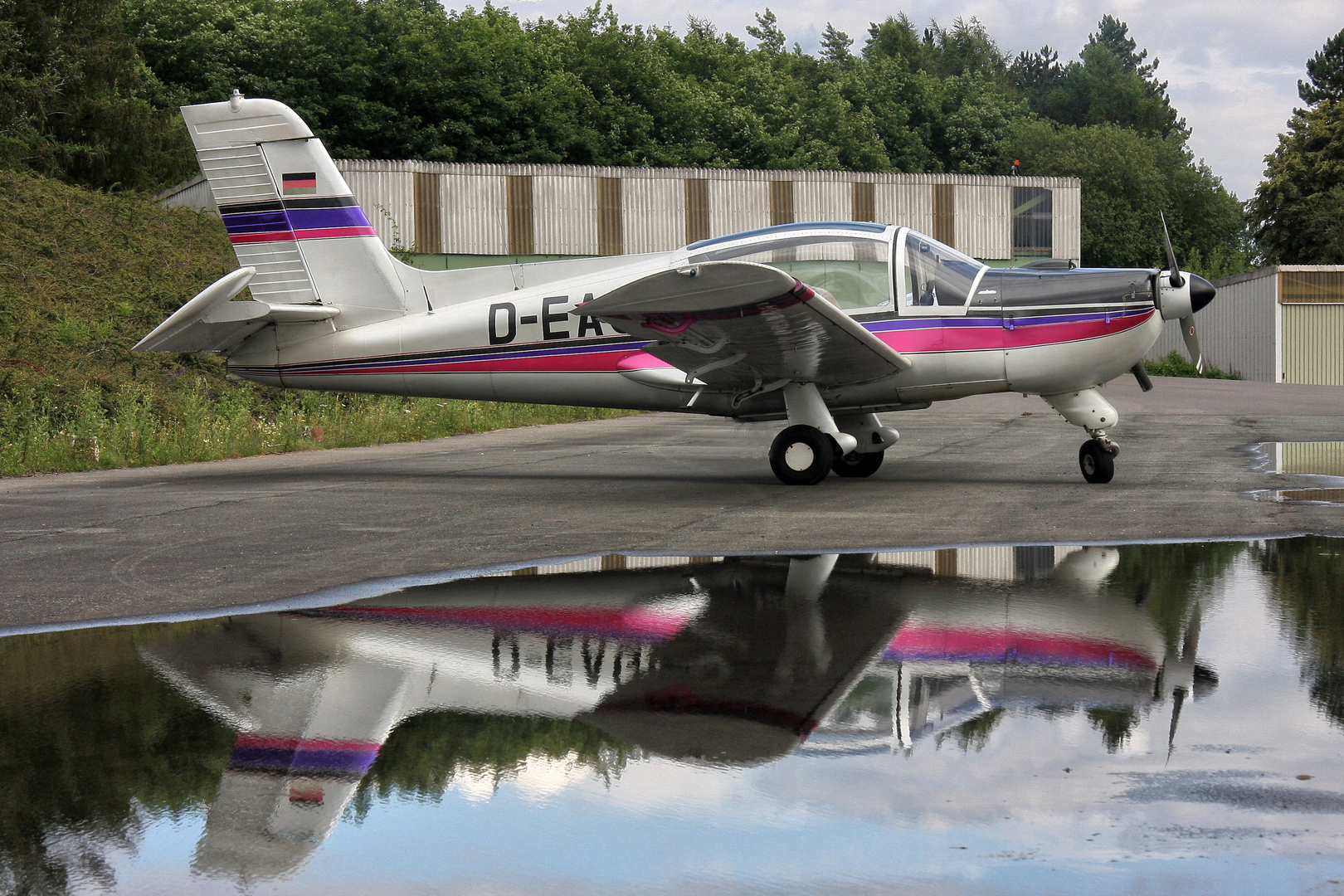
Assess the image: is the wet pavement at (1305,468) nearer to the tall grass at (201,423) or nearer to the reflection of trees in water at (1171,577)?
the reflection of trees in water at (1171,577)

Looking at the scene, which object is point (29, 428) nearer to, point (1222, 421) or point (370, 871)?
point (370, 871)

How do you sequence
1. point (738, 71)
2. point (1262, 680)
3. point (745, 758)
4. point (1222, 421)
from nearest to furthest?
1. point (745, 758)
2. point (1262, 680)
3. point (1222, 421)
4. point (738, 71)

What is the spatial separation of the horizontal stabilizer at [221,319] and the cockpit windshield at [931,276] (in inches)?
229

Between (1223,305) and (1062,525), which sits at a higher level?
(1223,305)

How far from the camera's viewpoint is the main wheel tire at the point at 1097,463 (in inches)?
412

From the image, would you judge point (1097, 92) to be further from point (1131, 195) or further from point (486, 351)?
point (486, 351)

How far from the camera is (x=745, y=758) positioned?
3.49 metres

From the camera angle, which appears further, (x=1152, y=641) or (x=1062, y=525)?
(x=1062, y=525)

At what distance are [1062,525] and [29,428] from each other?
12.3m

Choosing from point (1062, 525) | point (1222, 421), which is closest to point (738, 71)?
point (1222, 421)

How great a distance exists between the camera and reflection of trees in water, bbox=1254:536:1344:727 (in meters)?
4.16

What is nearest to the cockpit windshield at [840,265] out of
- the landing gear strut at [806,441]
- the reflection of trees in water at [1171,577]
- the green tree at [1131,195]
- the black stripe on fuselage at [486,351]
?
the landing gear strut at [806,441]

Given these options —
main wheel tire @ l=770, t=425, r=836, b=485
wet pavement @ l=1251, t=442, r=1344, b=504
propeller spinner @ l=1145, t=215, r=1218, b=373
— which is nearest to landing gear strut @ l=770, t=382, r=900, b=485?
main wheel tire @ l=770, t=425, r=836, b=485

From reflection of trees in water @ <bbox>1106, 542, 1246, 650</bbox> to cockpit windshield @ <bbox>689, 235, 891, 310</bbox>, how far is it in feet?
14.5
